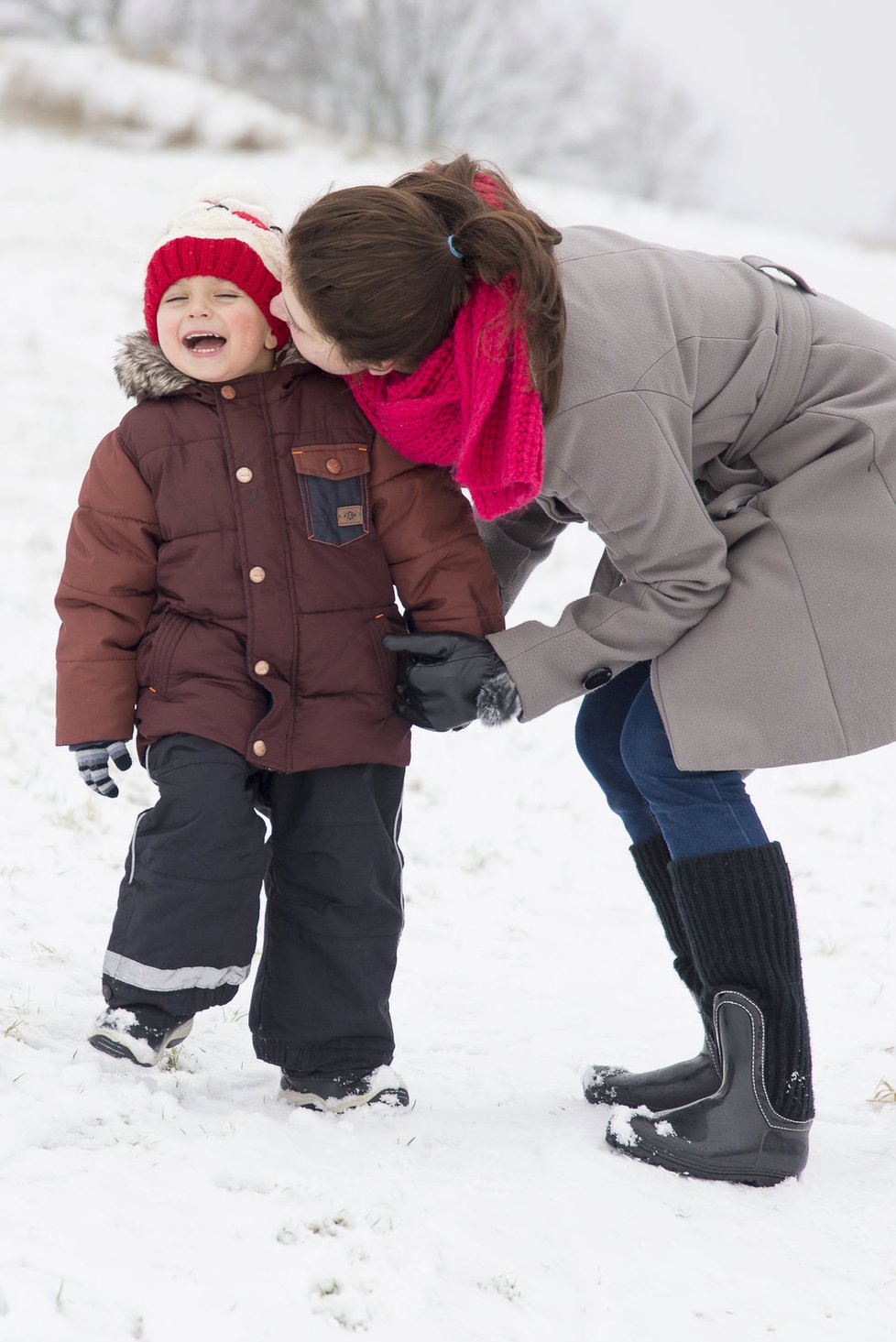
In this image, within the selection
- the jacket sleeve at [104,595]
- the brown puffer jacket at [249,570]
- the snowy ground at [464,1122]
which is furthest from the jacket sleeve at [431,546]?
the snowy ground at [464,1122]

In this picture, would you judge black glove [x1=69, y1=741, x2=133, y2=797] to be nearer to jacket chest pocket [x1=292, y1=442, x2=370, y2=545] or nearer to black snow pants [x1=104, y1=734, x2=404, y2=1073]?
black snow pants [x1=104, y1=734, x2=404, y2=1073]

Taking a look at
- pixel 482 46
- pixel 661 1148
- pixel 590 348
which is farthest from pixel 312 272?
pixel 482 46

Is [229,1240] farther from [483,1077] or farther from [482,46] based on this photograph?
[482,46]

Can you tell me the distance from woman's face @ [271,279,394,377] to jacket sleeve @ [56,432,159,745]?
0.42 metres

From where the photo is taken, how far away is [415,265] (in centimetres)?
190

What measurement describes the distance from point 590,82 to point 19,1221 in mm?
29879

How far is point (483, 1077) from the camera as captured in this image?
2604mm

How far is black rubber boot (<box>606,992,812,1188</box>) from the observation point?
2104 millimetres

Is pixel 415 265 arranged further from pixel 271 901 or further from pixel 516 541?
pixel 271 901

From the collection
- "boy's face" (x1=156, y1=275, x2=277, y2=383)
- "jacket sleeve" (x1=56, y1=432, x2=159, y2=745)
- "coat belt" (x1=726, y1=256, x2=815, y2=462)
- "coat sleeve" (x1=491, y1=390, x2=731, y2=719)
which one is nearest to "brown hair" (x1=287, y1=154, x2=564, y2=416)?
"coat sleeve" (x1=491, y1=390, x2=731, y2=719)

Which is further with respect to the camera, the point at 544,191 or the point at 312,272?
the point at 544,191

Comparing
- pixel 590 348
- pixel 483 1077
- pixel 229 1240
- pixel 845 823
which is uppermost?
pixel 590 348

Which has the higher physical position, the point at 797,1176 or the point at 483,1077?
the point at 797,1176

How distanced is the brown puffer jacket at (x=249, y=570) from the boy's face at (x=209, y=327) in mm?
40
